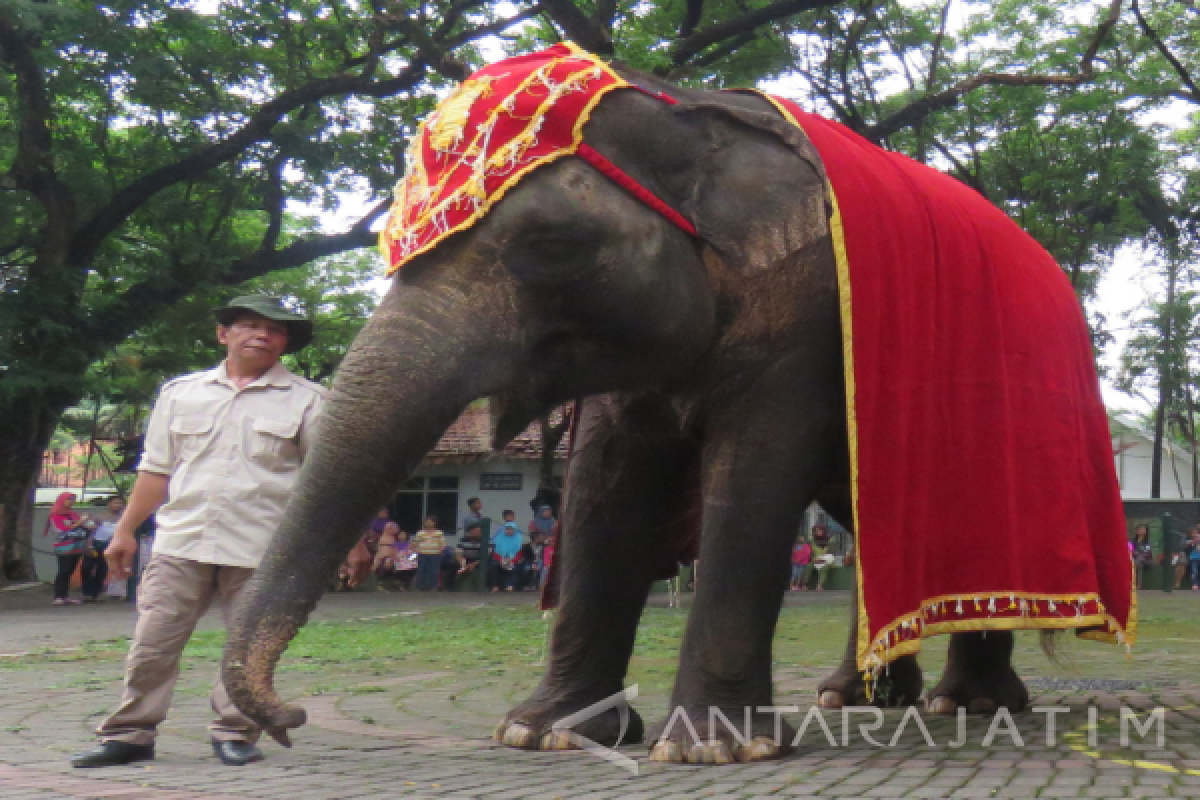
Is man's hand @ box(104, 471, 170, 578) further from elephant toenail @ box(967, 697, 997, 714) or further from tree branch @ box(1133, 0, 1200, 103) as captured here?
tree branch @ box(1133, 0, 1200, 103)

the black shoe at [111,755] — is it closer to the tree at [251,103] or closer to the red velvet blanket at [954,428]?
the red velvet blanket at [954,428]

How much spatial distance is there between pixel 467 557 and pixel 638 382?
17.8 meters

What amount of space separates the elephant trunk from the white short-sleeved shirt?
0.90 meters

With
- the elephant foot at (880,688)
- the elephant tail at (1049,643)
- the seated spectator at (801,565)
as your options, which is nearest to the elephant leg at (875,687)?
the elephant foot at (880,688)

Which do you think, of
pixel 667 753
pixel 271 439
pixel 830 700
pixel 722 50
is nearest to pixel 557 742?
pixel 667 753

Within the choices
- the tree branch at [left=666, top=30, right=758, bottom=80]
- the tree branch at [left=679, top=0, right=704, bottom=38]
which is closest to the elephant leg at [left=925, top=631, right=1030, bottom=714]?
the tree branch at [left=679, top=0, right=704, bottom=38]

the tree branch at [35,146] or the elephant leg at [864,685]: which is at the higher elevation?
the tree branch at [35,146]

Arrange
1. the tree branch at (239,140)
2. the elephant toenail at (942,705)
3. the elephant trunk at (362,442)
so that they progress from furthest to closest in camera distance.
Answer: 1. the tree branch at (239,140)
2. the elephant toenail at (942,705)
3. the elephant trunk at (362,442)

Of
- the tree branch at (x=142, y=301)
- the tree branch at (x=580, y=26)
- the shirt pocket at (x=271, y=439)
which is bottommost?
the shirt pocket at (x=271, y=439)

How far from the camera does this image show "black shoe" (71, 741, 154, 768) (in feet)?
15.7

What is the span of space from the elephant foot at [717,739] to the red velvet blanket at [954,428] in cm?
40

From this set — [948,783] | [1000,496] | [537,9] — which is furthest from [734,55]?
[948,783]

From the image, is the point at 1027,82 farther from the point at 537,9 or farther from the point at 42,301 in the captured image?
the point at 42,301

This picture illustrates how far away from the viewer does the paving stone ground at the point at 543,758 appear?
422 cm
